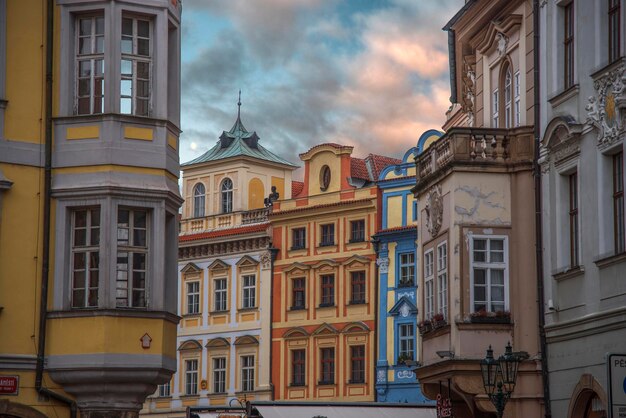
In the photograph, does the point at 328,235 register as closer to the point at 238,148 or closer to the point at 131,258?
the point at 238,148

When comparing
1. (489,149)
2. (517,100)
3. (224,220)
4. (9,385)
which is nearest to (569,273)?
(489,149)

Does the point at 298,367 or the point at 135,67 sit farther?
the point at 298,367

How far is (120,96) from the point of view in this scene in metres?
24.4

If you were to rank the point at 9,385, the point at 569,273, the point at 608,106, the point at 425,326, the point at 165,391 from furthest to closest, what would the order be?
the point at 165,391 < the point at 425,326 < the point at 569,273 < the point at 608,106 < the point at 9,385

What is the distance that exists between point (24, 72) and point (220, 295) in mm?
41120

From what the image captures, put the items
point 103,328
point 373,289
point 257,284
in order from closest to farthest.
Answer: point 103,328 < point 373,289 < point 257,284

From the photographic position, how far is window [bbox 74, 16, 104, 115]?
24469 millimetres

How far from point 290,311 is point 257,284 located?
239cm

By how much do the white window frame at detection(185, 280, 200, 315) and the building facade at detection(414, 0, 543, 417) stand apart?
1443 inches

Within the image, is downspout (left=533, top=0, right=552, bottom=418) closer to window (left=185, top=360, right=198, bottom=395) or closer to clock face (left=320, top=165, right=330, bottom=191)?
clock face (left=320, top=165, right=330, bottom=191)

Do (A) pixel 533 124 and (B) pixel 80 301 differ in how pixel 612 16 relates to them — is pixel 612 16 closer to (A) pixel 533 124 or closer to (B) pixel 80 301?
(A) pixel 533 124

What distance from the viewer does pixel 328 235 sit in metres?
61.1

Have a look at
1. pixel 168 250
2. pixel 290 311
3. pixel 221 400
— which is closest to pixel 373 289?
pixel 290 311

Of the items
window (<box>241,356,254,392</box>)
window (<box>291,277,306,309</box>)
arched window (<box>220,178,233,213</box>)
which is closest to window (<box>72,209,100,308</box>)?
window (<box>291,277,306,309</box>)
